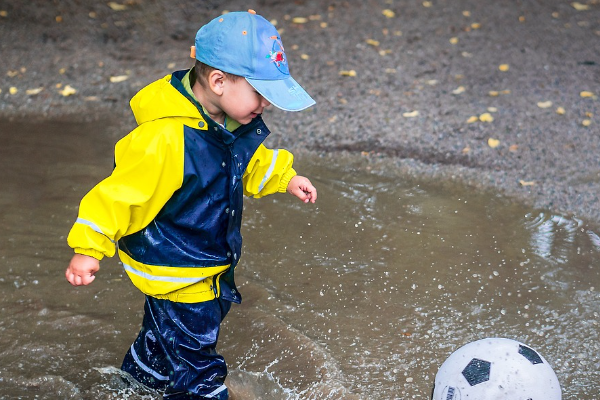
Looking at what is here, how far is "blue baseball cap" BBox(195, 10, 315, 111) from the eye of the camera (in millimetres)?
2430

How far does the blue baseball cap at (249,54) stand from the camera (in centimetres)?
243

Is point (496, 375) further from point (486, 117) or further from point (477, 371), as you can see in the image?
point (486, 117)

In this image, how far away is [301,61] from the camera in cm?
686

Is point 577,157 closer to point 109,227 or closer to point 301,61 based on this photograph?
point 301,61

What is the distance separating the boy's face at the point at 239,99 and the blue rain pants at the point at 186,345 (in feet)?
2.34

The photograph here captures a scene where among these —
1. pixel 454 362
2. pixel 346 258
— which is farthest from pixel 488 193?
pixel 454 362

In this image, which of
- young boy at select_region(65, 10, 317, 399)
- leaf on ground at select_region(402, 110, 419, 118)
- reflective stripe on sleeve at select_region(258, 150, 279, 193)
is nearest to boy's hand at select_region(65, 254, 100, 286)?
young boy at select_region(65, 10, 317, 399)

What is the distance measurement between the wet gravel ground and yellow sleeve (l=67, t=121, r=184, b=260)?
291 cm

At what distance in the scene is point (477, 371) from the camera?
247 cm

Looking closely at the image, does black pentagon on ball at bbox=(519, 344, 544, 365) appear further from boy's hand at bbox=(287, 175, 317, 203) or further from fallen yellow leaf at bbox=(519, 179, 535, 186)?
fallen yellow leaf at bbox=(519, 179, 535, 186)

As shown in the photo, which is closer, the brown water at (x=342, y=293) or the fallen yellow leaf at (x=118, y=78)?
the brown water at (x=342, y=293)

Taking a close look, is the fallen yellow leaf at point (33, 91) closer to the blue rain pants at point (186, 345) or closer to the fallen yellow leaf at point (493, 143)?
the fallen yellow leaf at point (493, 143)

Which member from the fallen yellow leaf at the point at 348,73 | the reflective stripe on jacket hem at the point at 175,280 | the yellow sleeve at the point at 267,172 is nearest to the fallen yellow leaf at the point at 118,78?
the fallen yellow leaf at the point at 348,73

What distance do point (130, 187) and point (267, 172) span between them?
653 mm
